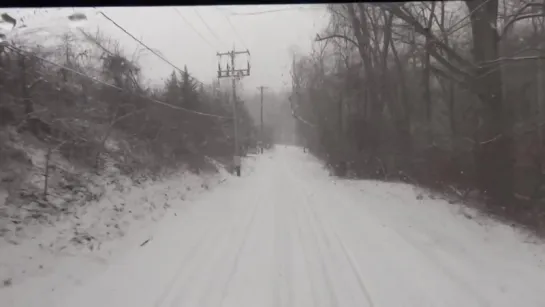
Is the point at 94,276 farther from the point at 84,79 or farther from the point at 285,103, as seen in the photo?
the point at 285,103

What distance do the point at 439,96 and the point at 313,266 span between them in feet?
55.3

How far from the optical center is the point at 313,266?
5488 mm

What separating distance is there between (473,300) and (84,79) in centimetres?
1038

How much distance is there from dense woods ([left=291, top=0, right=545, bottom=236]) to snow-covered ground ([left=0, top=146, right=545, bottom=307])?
1.44 m

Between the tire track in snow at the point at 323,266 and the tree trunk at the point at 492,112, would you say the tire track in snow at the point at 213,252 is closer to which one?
the tire track in snow at the point at 323,266

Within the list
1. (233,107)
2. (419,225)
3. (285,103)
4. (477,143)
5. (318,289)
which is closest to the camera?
(318,289)

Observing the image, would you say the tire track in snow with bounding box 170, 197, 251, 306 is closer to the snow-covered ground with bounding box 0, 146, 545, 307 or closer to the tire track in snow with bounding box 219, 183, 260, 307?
the snow-covered ground with bounding box 0, 146, 545, 307

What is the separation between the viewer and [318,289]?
4.62 meters

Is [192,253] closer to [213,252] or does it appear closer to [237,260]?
[213,252]

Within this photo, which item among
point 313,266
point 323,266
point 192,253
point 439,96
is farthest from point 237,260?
point 439,96

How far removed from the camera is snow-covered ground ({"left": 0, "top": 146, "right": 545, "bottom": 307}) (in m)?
4.40

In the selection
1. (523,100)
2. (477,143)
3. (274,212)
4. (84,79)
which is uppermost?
(84,79)

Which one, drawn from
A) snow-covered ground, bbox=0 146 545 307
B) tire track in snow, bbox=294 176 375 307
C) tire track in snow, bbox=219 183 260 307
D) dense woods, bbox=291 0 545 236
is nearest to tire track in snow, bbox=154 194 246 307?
snow-covered ground, bbox=0 146 545 307

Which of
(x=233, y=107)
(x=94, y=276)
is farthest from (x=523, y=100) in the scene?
(x=233, y=107)
